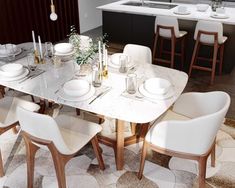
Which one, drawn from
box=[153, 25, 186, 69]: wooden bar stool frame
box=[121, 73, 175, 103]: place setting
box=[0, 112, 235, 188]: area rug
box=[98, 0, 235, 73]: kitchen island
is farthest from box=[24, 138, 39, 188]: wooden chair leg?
box=[98, 0, 235, 73]: kitchen island

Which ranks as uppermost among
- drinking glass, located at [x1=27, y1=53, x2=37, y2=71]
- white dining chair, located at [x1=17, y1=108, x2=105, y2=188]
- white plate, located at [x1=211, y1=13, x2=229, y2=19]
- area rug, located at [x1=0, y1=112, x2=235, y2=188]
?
white plate, located at [x1=211, y1=13, x2=229, y2=19]

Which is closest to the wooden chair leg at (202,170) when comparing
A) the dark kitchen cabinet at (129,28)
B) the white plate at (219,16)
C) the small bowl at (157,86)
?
the small bowl at (157,86)

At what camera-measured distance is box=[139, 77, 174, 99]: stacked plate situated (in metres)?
2.13

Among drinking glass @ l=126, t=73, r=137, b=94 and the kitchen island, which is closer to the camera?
drinking glass @ l=126, t=73, r=137, b=94

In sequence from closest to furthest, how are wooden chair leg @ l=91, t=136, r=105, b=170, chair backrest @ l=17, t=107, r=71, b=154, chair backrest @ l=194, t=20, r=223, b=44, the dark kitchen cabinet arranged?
chair backrest @ l=17, t=107, r=71, b=154 < wooden chair leg @ l=91, t=136, r=105, b=170 < chair backrest @ l=194, t=20, r=223, b=44 < the dark kitchen cabinet

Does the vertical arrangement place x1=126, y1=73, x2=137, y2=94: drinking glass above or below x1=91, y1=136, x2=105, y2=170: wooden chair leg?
above

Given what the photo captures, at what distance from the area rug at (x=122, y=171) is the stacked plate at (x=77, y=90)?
0.73m

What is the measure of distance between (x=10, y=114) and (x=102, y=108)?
93 cm

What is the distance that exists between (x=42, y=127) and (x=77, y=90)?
0.43m

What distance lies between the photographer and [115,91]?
7.39 ft

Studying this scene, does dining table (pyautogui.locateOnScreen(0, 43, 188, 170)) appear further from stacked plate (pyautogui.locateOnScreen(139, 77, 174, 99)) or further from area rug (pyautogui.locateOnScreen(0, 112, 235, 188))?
area rug (pyautogui.locateOnScreen(0, 112, 235, 188))

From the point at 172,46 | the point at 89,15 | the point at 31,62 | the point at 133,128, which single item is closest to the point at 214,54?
the point at 172,46

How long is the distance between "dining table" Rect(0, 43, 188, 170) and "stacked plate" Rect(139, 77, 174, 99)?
18 millimetres

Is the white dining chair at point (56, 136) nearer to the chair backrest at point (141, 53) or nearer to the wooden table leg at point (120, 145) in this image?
the wooden table leg at point (120, 145)
